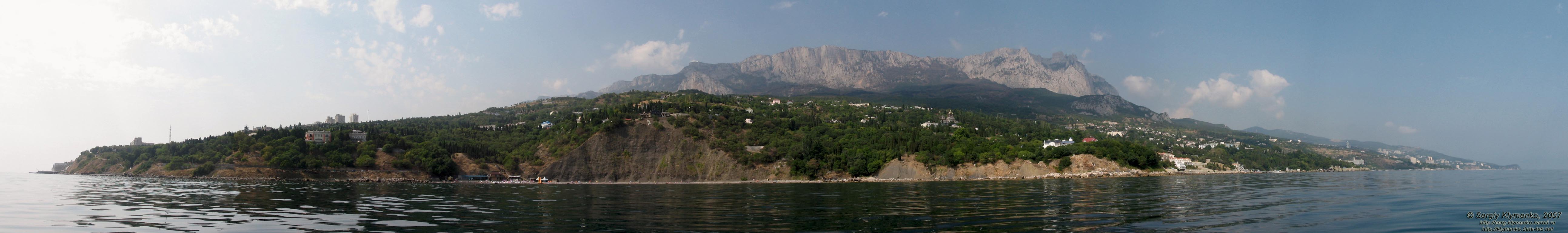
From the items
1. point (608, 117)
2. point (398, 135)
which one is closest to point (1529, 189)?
point (608, 117)

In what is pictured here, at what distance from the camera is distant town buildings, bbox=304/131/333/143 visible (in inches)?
4584

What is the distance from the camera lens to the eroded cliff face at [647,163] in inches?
4451

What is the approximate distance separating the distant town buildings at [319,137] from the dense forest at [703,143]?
1.55 m

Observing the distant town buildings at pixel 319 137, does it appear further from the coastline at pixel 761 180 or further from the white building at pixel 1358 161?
the white building at pixel 1358 161

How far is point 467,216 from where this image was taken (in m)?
Answer: 29.3

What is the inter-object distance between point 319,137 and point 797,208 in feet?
377

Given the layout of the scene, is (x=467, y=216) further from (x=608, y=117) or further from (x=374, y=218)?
(x=608, y=117)

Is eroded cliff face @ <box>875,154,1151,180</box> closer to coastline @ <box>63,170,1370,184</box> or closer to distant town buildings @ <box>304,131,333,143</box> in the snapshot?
coastline @ <box>63,170,1370,184</box>

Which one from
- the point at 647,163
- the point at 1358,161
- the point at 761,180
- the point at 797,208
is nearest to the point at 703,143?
the point at 647,163

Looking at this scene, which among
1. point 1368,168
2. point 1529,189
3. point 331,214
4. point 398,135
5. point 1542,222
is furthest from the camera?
point 1368,168

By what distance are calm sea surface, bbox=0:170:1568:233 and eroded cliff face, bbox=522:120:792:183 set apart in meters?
48.6

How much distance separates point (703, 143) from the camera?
122 m

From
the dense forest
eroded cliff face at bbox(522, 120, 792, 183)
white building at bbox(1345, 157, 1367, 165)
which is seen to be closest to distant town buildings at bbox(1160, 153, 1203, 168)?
the dense forest

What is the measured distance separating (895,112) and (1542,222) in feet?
568
